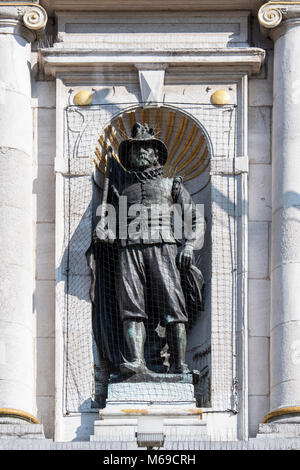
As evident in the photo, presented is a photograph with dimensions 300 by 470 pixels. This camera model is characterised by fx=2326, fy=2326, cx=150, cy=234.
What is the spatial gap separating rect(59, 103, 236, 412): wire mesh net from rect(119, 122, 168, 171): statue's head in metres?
0.13

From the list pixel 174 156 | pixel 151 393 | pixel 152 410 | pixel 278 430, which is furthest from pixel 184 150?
pixel 278 430

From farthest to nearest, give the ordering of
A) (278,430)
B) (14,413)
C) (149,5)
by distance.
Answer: (149,5)
(14,413)
(278,430)

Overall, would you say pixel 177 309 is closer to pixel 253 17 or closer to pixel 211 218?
pixel 211 218

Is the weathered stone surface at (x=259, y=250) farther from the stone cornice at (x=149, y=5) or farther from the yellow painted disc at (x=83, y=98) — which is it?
the stone cornice at (x=149, y=5)

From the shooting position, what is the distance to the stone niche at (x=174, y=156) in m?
22.3

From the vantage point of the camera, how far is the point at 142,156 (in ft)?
74.6

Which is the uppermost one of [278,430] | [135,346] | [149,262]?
[149,262]

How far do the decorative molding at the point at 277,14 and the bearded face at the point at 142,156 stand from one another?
167 cm

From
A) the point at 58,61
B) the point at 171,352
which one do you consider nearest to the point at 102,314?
the point at 171,352

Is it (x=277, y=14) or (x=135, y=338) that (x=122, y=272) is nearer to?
(x=135, y=338)

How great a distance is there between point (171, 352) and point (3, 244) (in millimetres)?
1921

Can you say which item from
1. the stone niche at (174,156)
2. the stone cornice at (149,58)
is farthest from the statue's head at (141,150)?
the stone cornice at (149,58)

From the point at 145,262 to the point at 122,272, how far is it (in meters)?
0.25

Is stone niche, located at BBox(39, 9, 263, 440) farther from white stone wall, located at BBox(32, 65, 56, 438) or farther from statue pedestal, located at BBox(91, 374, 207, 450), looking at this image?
statue pedestal, located at BBox(91, 374, 207, 450)
